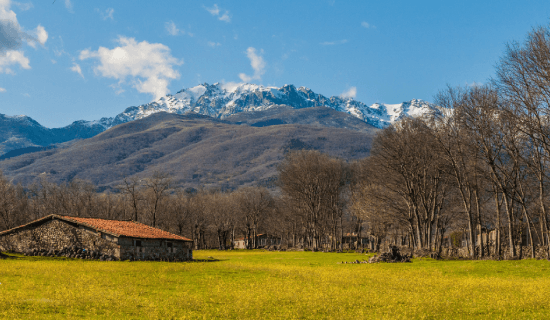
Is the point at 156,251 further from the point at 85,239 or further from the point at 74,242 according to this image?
the point at 74,242

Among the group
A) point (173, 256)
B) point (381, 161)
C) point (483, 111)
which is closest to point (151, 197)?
point (173, 256)

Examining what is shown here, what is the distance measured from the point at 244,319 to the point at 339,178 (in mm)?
72501

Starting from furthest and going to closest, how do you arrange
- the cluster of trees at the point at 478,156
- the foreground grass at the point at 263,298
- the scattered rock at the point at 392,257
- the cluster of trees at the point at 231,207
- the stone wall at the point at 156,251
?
the cluster of trees at the point at 231,207, the scattered rock at the point at 392,257, the stone wall at the point at 156,251, the cluster of trees at the point at 478,156, the foreground grass at the point at 263,298

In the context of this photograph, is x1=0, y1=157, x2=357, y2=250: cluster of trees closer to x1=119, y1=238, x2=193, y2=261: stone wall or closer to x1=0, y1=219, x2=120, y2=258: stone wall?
x1=0, y1=219, x2=120, y2=258: stone wall

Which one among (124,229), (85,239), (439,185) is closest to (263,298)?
(124,229)

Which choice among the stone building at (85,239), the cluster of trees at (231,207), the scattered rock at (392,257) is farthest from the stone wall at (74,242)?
the cluster of trees at (231,207)

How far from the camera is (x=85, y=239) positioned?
151 feet

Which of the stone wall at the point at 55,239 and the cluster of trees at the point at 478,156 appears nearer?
the cluster of trees at the point at 478,156

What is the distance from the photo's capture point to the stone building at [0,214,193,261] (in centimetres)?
4509

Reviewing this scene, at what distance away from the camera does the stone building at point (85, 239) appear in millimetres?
45094

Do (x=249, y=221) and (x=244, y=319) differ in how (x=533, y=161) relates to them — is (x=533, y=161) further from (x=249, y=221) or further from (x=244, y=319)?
(x=249, y=221)

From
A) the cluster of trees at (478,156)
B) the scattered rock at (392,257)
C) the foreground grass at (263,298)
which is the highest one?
the cluster of trees at (478,156)

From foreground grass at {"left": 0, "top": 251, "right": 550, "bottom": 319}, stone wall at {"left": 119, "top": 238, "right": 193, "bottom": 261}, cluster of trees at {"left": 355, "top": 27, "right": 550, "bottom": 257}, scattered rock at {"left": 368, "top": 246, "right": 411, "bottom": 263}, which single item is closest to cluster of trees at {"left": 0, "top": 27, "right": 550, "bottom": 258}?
cluster of trees at {"left": 355, "top": 27, "right": 550, "bottom": 257}

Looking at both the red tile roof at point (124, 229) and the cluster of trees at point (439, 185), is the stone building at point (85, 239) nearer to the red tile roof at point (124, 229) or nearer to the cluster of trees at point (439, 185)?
the red tile roof at point (124, 229)
